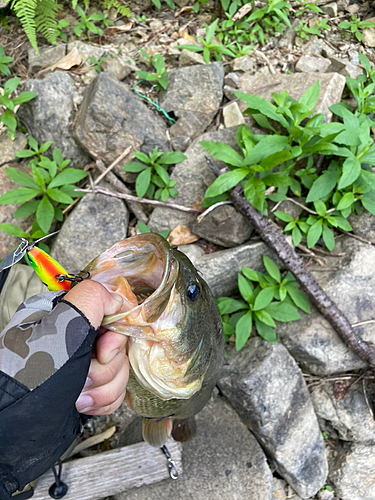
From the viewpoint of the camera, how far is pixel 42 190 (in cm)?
299

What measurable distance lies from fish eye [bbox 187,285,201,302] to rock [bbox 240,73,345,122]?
2.59 metres

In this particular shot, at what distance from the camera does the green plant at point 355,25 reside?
409cm

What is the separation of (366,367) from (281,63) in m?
3.35

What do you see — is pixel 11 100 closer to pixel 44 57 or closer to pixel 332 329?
pixel 44 57

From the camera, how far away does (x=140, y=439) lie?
9.37ft

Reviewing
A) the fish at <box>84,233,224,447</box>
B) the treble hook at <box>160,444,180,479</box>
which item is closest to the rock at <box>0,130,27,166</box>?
the fish at <box>84,233,224,447</box>

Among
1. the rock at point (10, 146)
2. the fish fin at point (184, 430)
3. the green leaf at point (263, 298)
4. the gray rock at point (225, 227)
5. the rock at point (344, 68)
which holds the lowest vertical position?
the fish fin at point (184, 430)

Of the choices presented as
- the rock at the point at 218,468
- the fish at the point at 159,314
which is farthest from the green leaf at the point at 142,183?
the rock at the point at 218,468

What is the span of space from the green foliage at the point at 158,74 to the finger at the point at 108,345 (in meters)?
2.93

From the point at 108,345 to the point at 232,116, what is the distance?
282 centimetres

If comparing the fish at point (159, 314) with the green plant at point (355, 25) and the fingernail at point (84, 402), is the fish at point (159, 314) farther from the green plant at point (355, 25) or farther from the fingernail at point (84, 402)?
the green plant at point (355, 25)

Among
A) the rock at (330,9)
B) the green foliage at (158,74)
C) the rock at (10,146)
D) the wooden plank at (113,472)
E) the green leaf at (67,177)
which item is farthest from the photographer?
the rock at (330,9)

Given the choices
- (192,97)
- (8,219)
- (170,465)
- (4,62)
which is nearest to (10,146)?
(8,219)

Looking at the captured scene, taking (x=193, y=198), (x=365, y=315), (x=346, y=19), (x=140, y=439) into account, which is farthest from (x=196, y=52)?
(x=140, y=439)
